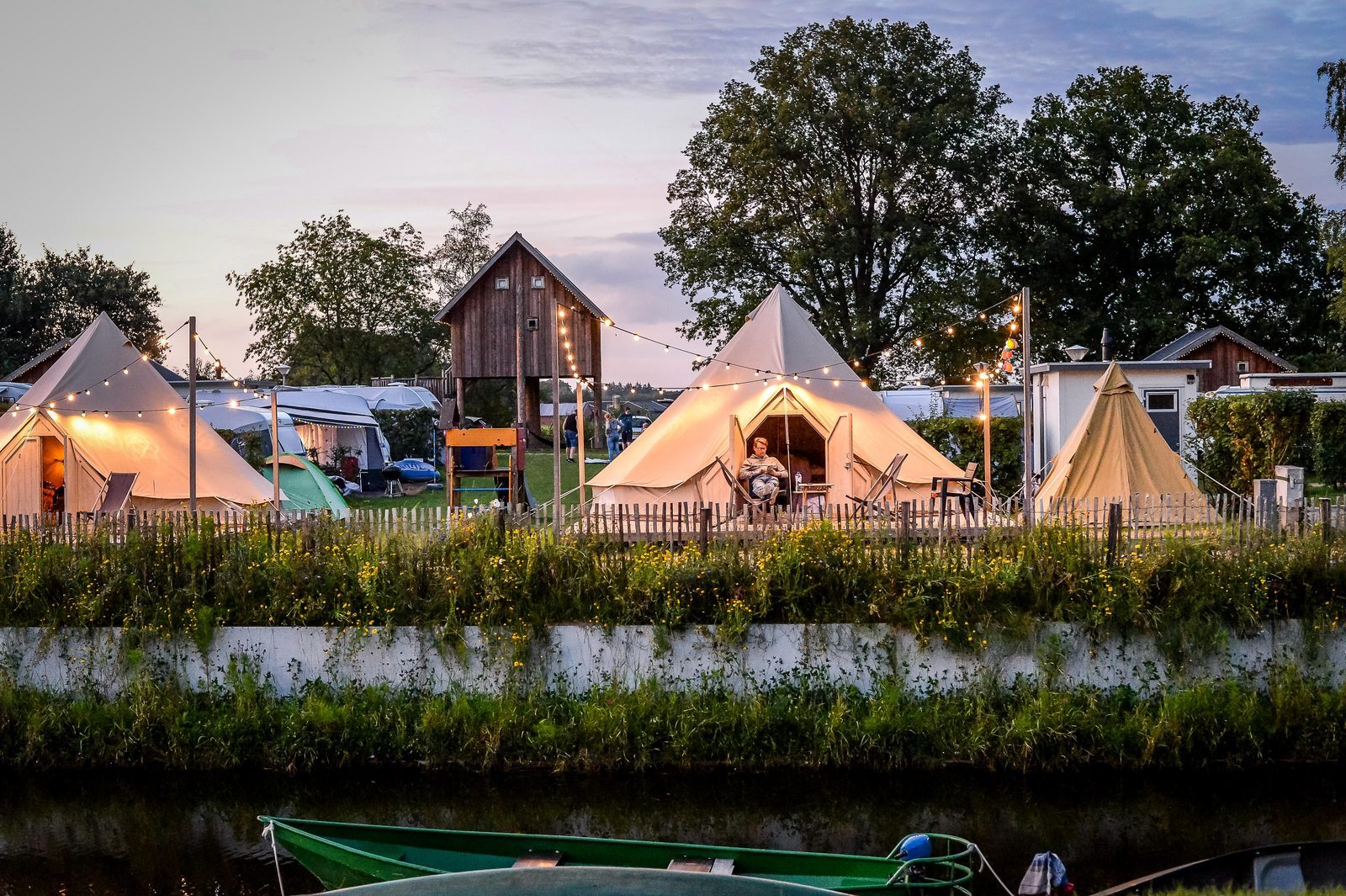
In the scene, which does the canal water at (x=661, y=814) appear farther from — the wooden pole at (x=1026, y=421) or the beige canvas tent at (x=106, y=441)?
the beige canvas tent at (x=106, y=441)

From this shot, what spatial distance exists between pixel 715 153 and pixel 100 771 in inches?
906

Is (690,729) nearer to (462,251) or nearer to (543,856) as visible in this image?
(543,856)

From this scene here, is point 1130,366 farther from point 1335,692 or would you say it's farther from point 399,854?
point 399,854

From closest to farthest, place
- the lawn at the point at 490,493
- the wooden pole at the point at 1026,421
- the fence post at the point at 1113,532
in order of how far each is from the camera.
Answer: the fence post at the point at 1113,532 → the wooden pole at the point at 1026,421 → the lawn at the point at 490,493

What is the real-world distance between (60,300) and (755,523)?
4345cm

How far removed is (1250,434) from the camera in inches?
738

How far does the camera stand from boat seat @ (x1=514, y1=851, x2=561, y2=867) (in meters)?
7.05

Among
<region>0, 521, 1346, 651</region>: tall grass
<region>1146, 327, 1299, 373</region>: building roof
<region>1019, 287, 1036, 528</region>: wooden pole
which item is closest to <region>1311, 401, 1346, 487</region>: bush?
<region>1019, 287, 1036, 528</region>: wooden pole

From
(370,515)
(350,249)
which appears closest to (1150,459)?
(370,515)

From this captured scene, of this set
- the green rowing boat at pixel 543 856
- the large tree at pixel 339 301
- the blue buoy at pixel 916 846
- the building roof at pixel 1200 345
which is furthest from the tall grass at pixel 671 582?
the large tree at pixel 339 301

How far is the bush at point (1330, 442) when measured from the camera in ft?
60.4

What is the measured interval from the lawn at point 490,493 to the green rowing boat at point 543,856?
1293 cm

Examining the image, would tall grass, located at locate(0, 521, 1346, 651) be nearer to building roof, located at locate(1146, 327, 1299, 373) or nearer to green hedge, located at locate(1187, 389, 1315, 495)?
green hedge, located at locate(1187, 389, 1315, 495)

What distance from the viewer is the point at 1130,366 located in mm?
20938
